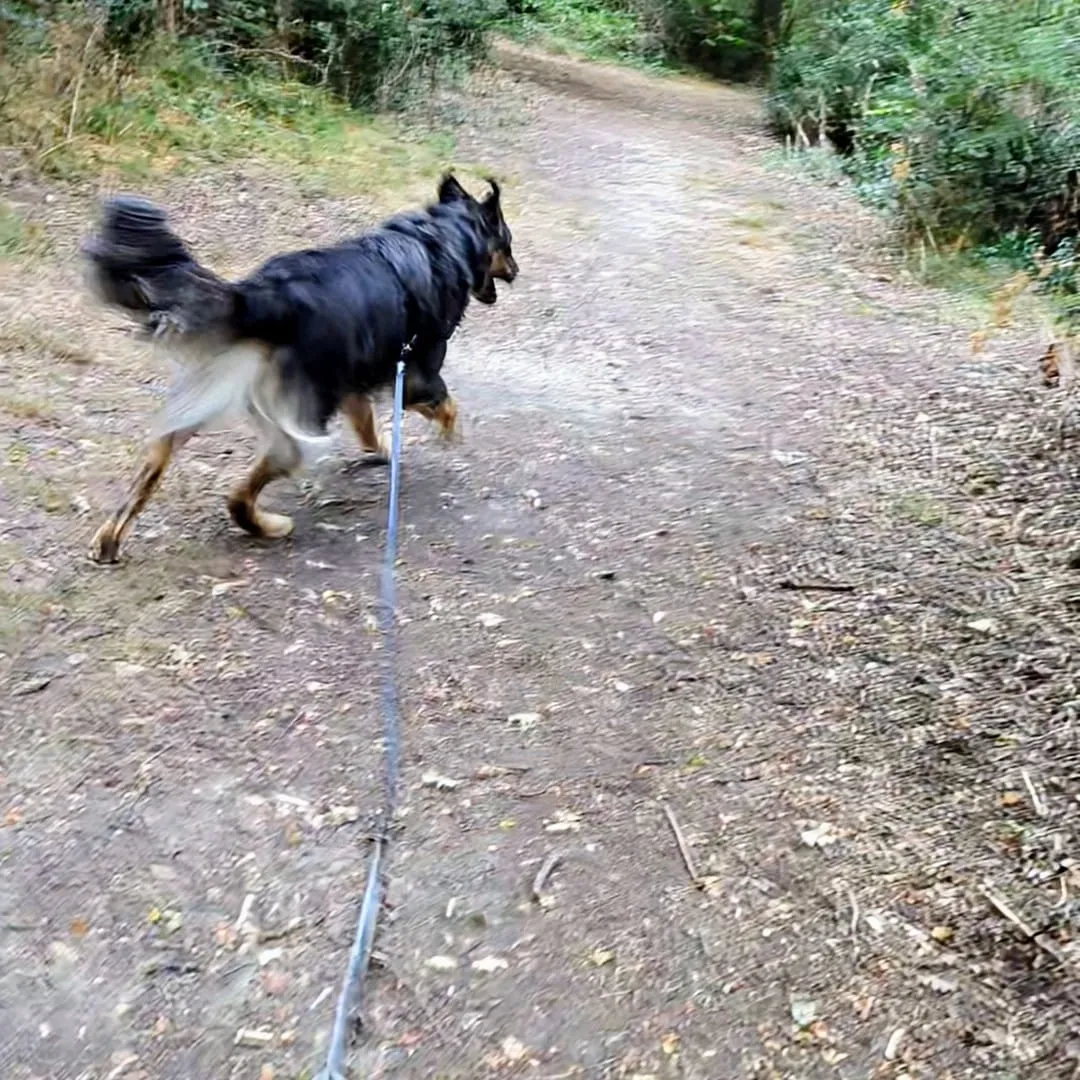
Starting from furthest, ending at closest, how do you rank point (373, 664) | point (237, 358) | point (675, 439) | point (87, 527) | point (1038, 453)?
point (675, 439) < point (1038, 453) < point (87, 527) < point (237, 358) < point (373, 664)

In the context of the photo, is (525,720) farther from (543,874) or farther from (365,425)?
(365,425)

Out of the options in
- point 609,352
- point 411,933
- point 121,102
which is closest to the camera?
point 411,933

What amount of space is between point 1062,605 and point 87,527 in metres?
3.57

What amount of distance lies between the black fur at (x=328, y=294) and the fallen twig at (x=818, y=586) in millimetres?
1843

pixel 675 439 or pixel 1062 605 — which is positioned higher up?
pixel 1062 605

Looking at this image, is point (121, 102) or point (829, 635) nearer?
point (829, 635)

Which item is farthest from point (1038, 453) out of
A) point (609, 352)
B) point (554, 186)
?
point (554, 186)

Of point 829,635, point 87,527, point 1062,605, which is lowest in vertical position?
point 87,527

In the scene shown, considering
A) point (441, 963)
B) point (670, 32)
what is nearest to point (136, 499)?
point (441, 963)

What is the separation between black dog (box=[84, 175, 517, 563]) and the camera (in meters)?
3.96

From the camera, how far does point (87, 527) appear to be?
4.72 meters

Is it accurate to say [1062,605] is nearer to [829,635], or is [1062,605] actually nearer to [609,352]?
[829,635]

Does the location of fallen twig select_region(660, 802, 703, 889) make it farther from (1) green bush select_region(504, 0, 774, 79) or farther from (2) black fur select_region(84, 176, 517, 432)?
(1) green bush select_region(504, 0, 774, 79)

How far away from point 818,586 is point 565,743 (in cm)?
136
